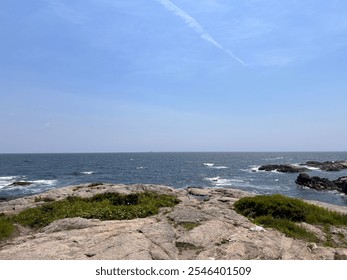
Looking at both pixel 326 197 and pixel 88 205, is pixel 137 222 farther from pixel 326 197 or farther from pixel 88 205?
pixel 326 197

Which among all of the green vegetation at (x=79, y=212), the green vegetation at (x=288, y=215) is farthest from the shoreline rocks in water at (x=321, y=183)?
the green vegetation at (x=79, y=212)

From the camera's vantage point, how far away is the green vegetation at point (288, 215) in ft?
42.1

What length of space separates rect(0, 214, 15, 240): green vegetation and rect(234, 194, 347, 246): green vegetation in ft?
41.1

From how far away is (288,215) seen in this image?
14.8 m

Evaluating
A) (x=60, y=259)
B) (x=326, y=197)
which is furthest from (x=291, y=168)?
(x=60, y=259)

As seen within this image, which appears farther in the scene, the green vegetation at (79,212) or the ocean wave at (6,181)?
the ocean wave at (6,181)

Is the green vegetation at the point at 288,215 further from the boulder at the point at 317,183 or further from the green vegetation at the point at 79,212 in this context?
the boulder at the point at 317,183

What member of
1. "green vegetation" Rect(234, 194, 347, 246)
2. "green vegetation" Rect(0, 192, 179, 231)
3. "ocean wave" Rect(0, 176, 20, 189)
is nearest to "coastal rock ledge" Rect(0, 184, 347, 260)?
"green vegetation" Rect(234, 194, 347, 246)

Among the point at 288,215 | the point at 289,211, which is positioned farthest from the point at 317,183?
the point at 288,215

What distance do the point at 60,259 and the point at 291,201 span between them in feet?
42.8

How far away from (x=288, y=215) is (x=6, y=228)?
14.9 metres

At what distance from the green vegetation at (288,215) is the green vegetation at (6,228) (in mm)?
12515

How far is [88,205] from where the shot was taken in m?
17.6

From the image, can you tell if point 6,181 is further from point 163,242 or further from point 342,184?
point 342,184
